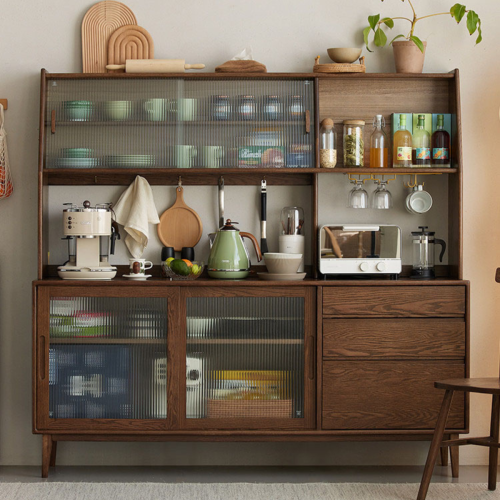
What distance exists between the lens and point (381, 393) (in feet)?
9.45

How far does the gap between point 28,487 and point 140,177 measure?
1538 mm

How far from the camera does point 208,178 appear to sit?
10.6 ft

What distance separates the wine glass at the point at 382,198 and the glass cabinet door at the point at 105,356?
115 centimetres

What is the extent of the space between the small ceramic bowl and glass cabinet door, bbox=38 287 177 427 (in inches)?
20.9

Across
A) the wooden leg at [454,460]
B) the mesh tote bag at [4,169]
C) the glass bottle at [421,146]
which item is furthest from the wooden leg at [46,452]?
the glass bottle at [421,146]

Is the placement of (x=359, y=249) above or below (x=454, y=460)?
above

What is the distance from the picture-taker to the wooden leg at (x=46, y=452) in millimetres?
2926

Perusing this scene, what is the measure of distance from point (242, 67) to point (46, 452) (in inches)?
80.5

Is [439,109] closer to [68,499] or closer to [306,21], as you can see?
[306,21]

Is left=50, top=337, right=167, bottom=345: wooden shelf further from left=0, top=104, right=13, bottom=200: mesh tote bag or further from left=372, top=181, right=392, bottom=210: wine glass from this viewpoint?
left=372, top=181, right=392, bottom=210: wine glass

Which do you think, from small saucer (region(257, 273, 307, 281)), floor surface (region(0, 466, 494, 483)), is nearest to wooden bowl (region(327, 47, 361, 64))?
small saucer (region(257, 273, 307, 281))

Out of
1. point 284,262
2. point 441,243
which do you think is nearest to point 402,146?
point 441,243

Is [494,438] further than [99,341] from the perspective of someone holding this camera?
No

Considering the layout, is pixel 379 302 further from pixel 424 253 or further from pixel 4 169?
pixel 4 169
